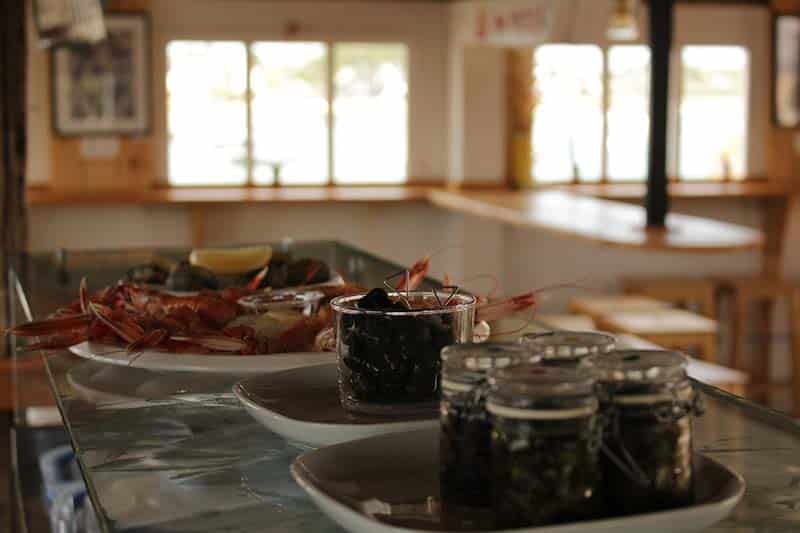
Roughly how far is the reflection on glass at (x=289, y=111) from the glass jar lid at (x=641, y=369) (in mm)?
6801

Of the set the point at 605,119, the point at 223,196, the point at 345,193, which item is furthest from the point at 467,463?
the point at 605,119

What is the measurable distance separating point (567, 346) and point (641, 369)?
4.3 inches

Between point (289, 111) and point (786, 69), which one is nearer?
point (289, 111)

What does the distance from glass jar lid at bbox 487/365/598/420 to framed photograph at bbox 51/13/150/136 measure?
6728 millimetres

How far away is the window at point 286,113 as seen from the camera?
753 centimetres

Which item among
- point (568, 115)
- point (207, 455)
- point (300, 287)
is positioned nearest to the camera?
point (207, 455)

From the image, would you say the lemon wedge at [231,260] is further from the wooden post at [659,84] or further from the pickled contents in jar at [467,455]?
the wooden post at [659,84]

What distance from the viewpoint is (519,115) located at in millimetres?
A: 7578

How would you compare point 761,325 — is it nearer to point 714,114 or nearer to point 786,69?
point 714,114

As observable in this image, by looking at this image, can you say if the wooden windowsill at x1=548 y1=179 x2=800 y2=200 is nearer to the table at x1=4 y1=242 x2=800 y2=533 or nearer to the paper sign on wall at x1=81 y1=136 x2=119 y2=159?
the paper sign on wall at x1=81 y1=136 x2=119 y2=159

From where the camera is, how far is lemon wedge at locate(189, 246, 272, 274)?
6.98 feet

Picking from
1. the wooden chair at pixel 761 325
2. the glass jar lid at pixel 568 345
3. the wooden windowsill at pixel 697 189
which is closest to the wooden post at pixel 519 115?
the wooden windowsill at pixel 697 189

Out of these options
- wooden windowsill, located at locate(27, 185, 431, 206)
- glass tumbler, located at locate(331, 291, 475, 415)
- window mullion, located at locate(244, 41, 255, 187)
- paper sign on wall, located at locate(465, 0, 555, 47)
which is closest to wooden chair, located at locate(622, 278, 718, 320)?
wooden windowsill, located at locate(27, 185, 431, 206)

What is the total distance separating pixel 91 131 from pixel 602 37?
3703 millimetres
